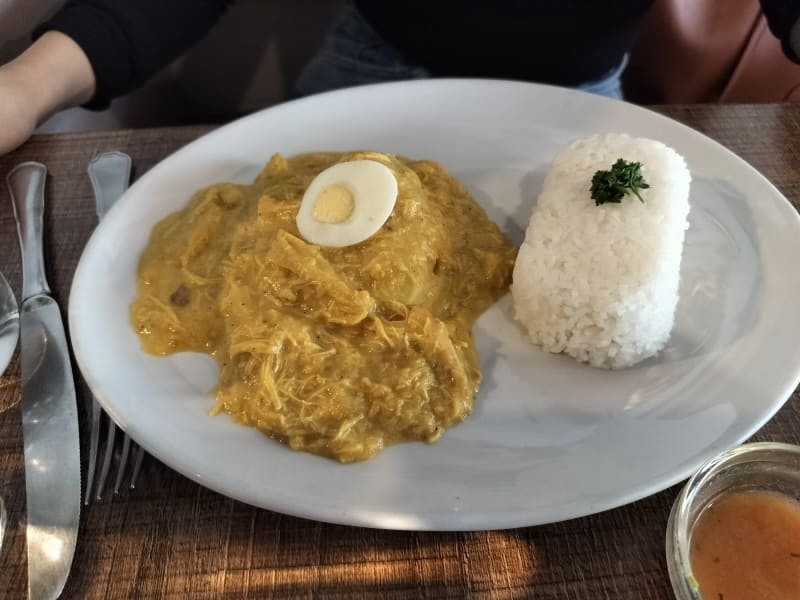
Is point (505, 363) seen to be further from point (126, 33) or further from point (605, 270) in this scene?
point (126, 33)

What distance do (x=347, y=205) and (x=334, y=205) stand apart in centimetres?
3

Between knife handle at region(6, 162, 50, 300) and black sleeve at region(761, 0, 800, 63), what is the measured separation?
2274 millimetres

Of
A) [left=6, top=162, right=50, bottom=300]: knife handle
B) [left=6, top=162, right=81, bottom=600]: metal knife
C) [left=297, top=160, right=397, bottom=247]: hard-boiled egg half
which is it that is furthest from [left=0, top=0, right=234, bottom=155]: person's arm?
[left=297, top=160, right=397, bottom=247]: hard-boiled egg half

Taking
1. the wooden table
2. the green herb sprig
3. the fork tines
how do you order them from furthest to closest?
Answer: 1. the green herb sprig
2. the fork tines
3. the wooden table

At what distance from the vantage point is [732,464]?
1.22 metres

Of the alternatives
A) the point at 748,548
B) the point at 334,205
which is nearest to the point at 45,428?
the point at 334,205

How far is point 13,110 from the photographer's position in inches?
76.9

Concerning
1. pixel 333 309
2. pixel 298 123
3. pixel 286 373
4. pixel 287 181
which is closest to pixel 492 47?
pixel 298 123

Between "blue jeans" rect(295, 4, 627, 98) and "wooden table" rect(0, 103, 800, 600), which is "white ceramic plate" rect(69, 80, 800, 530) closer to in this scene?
"wooden table" rect(0, 103, 800, 600)

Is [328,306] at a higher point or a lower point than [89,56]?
lower

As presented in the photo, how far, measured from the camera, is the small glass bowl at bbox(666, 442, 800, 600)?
117 cm

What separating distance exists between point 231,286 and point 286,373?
0.29 m

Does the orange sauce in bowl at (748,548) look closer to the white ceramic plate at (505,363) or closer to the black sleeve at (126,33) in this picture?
the white ceramic plate at (505,363)

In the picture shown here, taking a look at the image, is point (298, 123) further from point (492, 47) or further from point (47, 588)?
point (47, 588)
